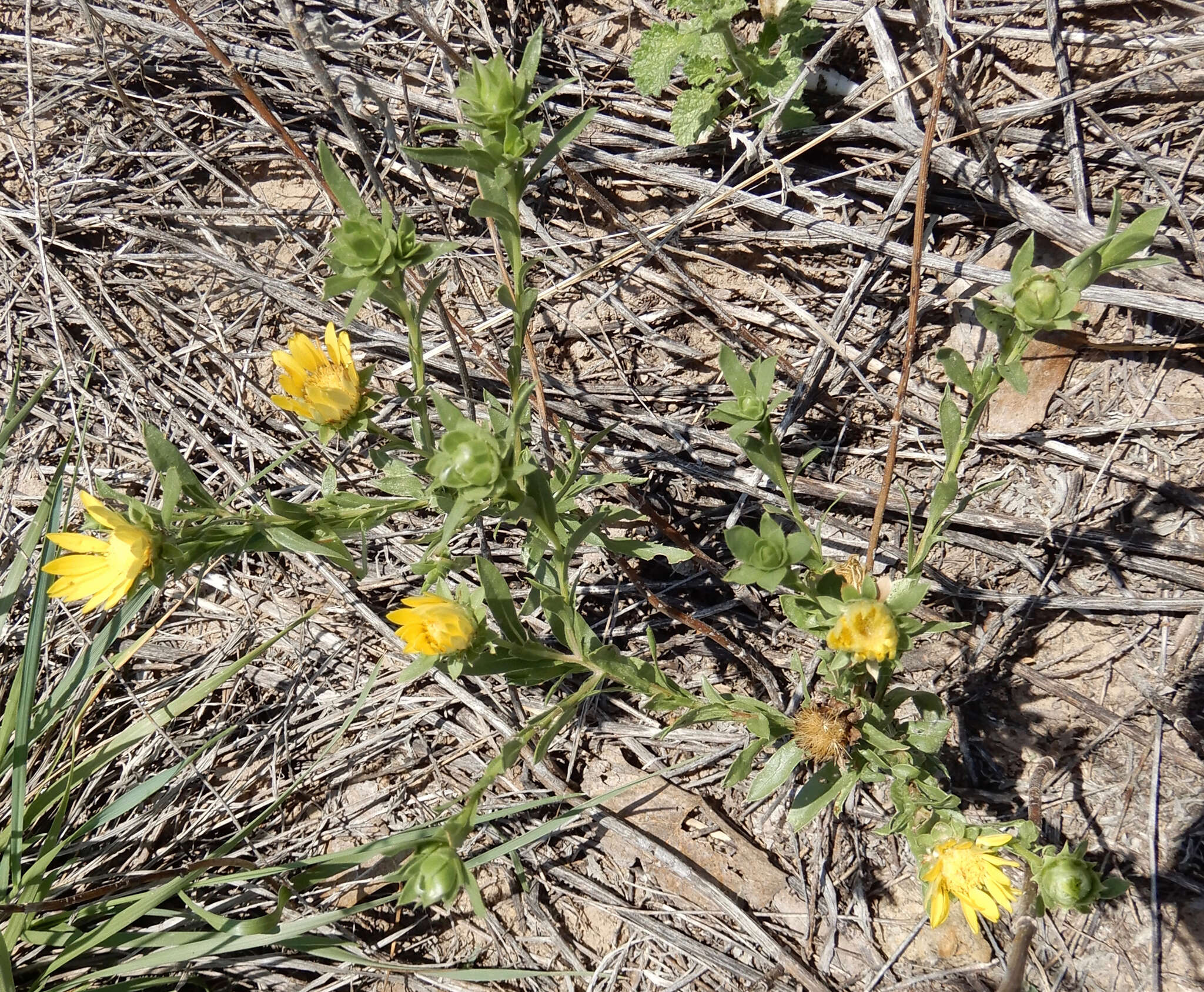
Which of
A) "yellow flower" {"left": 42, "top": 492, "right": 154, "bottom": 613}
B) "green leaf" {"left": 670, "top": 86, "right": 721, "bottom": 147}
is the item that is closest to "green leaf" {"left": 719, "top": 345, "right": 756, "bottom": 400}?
"green leaf" {"left": 670, "top": 86, "right": 721, "bottom": 147}

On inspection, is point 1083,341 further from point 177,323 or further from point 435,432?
point 177,323

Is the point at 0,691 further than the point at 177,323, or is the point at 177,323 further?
the point at 177,323

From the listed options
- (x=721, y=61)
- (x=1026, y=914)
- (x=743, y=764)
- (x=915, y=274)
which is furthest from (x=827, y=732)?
(x=721, y=61)

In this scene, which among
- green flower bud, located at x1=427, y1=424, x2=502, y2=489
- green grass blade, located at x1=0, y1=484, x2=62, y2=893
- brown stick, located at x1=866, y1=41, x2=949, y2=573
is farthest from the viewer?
green grass blade, located at x1=0, y1=484, x2=62, y2=893

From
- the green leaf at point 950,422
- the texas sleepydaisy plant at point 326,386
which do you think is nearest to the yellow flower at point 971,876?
the green leaf at point 950,422

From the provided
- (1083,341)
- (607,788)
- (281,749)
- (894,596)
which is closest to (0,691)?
(281,749)

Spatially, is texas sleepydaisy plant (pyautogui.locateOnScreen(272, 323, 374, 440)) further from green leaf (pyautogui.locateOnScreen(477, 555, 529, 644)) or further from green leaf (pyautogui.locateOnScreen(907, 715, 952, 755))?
green leaf (pyautogui.locateOnScreen(907, 715, 952, 755))
